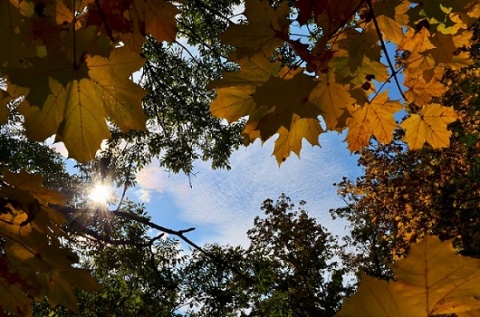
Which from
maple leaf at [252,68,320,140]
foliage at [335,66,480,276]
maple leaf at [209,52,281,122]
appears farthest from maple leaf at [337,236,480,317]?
foliage at [335,66,480,276]

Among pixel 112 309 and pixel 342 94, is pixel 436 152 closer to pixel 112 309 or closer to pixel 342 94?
pixel 112 309

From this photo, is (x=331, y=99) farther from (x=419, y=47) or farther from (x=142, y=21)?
(x=142, y=21)

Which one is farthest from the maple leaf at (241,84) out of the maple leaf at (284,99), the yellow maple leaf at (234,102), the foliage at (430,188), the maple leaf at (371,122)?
the foliage at (430,188)

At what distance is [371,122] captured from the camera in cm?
189

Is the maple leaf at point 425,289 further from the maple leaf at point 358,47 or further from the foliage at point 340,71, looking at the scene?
the maple leaf at point 358,47

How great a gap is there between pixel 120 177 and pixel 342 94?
23.5 feet

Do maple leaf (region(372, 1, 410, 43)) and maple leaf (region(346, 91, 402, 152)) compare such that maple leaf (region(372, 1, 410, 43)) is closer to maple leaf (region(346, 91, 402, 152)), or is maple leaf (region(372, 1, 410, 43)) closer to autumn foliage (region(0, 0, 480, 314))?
autumn foliage (region(0, 0, 480, 314))

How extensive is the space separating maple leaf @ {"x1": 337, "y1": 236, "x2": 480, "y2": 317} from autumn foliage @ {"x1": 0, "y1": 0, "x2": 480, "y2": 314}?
0.84m

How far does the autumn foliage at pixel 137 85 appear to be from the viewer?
1325mm

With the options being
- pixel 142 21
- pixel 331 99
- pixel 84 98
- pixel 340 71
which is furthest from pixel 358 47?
pixel 84 98

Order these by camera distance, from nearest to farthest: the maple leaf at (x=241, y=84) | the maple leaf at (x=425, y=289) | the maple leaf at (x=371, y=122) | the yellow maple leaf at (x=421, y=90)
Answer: the maple leaf at (x=425, y=289)
the maple leaf at (x=241, y=84)
the maple leaf at (x=371, y=122)
the yellow maple leaf at (x=421, y=90)

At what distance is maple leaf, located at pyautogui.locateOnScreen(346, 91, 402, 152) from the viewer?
72.0 inches

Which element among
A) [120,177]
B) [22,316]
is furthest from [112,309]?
[22,316]

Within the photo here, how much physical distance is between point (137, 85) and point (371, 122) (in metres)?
1.11
